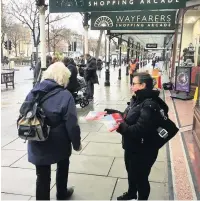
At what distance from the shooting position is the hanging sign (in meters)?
10.9

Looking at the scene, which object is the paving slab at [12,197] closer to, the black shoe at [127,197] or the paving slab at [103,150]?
the black shoe at [127,197]

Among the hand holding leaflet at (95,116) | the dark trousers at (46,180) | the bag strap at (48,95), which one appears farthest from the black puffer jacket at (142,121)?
the dark trousers at (46,180)

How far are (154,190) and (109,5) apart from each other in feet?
15.2

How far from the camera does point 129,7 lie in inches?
265

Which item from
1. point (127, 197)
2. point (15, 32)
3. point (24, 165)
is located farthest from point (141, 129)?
point (15, 32)

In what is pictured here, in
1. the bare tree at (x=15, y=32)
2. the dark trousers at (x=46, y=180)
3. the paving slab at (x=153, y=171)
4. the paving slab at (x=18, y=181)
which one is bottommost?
the paving slab at (x=18, y=181)

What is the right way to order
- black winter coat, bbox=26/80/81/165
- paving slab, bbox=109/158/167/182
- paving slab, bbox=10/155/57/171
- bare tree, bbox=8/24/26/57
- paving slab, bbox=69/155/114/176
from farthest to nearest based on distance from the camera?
bare tree, bbox=8/24/26/57 → paving slab, bbox=10/155/57/171 → paving slab, bbox=69/155/114/176 → paving slab, bbox=109/158/167/182 → black winter coat, bbox=26/80/81/165

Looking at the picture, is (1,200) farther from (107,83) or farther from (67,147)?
(107,83)

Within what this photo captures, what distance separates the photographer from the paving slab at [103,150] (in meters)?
5.09

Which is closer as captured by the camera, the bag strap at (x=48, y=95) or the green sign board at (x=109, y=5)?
the bag strap at (x=48, y=95)

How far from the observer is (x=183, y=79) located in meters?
11.1

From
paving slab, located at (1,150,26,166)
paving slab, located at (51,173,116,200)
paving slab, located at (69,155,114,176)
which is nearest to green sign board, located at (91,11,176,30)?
paving slab, located at (69,155,114,176)

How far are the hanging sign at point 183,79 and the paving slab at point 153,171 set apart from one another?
6.83 m

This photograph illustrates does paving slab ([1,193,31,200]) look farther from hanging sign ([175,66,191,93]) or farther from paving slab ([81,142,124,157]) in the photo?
hanging sign ([175,66,191,93])
